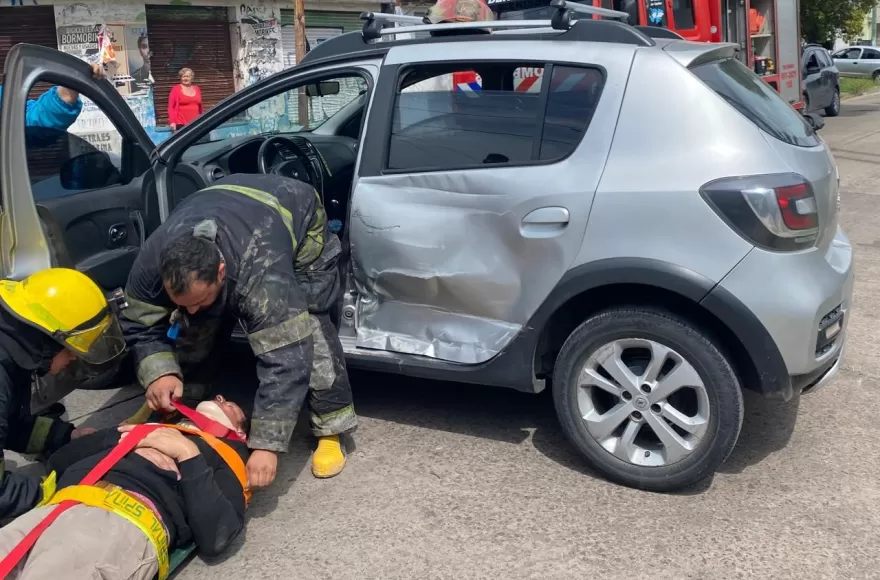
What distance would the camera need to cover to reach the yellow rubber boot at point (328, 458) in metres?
3.57

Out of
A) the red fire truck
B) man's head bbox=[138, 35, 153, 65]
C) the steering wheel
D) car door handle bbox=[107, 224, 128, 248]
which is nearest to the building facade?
man's head bbox=[138, 35, 153, 65]

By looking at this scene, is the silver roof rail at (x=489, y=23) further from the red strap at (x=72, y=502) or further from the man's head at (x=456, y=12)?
the red strap at (x=72, y=502)

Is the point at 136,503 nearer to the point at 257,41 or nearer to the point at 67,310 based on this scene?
the point at 67,310

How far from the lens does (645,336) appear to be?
10.5ft

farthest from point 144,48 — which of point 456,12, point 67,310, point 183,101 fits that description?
point 67,310

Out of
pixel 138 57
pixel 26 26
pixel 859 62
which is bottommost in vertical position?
pixel 859 62

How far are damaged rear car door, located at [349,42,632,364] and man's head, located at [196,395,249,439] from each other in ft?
2.18

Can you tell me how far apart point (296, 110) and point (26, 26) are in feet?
31.4

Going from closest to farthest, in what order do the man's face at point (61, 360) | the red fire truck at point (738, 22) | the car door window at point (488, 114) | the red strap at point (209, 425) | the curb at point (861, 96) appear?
the man's face at point (61, 360) < the red strap at point (209, 425) < the car door window at point (488, 114) < the red fire truck at point (738, 22) < the curb at point (861, 96)

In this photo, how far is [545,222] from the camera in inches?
130

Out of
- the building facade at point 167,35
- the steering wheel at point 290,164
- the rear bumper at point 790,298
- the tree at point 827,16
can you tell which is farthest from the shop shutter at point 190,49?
the tree at point 827,16

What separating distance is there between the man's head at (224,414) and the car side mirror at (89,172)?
4.17 ft

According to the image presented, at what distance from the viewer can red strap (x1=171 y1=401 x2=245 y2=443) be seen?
3.24 m

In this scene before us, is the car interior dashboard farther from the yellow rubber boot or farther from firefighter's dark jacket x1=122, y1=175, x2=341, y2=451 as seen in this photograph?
the yellow rubber boot
